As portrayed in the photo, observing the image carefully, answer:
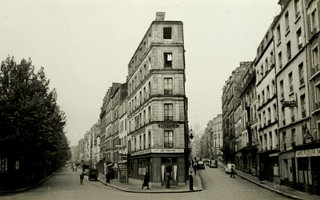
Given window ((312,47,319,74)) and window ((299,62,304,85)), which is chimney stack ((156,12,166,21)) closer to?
window ((299,62,304,85))

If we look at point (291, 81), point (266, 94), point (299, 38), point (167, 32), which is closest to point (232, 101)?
point (266, 94)

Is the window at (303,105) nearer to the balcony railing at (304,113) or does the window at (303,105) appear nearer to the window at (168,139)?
the balcony railing at (304,113)

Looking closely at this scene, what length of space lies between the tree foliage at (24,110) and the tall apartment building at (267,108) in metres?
23.1

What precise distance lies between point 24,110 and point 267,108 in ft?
83.6

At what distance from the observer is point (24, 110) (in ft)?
132

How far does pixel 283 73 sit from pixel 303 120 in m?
6.84

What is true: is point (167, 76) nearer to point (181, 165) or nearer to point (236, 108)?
point (181, 165)

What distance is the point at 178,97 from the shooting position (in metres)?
44.2

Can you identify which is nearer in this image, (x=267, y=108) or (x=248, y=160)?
(x=267, y=108)

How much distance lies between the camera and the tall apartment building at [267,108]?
4219cm

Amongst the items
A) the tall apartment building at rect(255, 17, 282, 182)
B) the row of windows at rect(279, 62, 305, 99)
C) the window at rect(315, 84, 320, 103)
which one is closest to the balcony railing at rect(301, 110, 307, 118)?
the row of windows at rect(279, 62, 305, 99)

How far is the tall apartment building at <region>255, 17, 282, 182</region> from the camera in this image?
138ft

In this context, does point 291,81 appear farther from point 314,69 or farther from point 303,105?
point 314,69

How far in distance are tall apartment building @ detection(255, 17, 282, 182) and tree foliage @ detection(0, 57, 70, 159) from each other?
75.7ft
